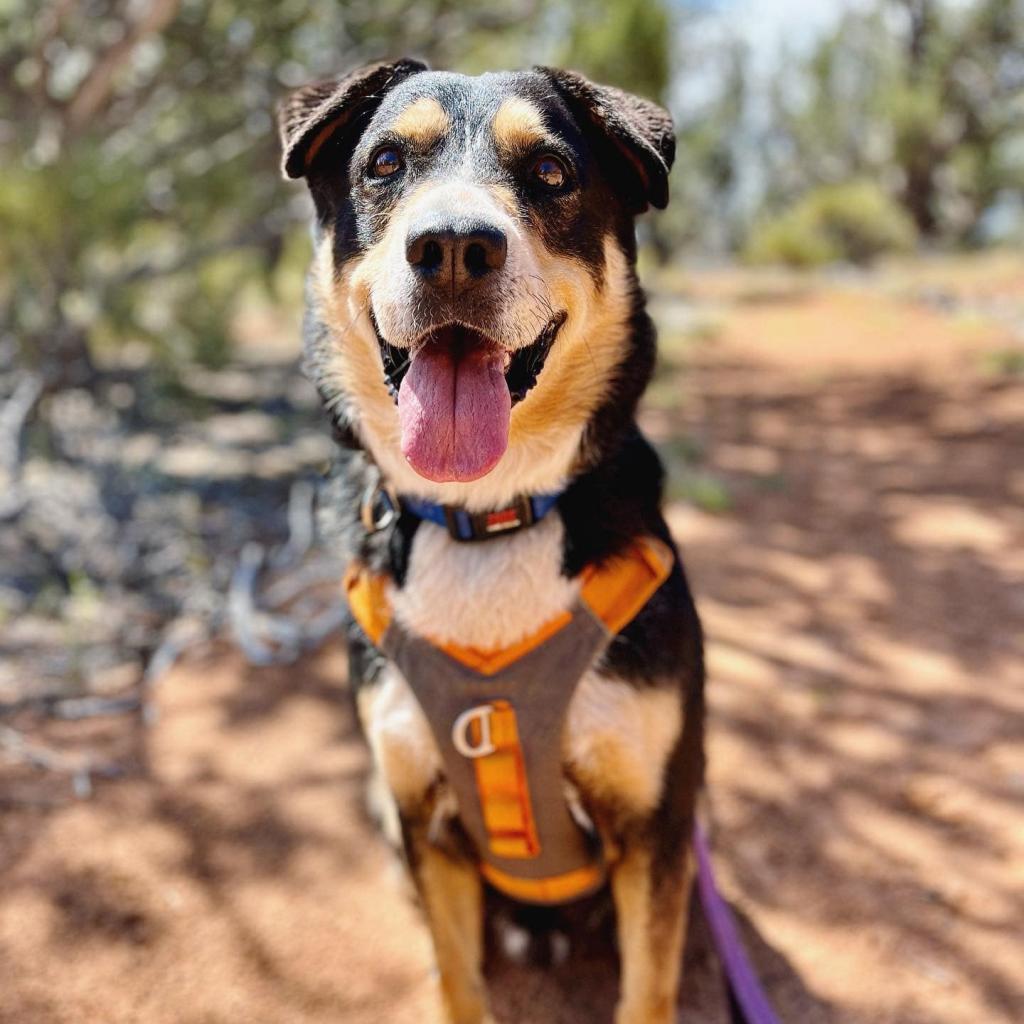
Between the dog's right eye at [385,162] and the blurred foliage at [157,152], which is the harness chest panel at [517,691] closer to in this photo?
the dog's right eye at [385,162]

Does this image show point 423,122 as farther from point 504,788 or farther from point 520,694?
point 504,788

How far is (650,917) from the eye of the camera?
1871 millimetres

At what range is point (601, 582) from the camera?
5.95 ft

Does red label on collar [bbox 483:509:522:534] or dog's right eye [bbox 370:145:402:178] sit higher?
dog's right eye [bbox 370:145:402:178]

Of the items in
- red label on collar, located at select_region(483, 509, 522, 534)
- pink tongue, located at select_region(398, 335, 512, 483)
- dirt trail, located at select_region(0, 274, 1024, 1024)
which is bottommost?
dirt trail, located at select_region(0, 274, 1024, 1024)

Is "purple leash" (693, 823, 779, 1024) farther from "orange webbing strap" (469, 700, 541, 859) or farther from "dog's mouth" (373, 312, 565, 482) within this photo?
"dog's mouth" (373, 312, 565, 482)

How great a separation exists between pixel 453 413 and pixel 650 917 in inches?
42.8

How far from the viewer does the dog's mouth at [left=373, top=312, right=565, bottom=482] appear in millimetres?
1696

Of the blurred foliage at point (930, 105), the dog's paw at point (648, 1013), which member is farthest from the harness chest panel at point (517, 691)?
the blurred foliage at point (930, 105)

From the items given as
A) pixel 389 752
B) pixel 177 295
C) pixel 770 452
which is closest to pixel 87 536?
pixel 177 295

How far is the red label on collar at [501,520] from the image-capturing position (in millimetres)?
1868

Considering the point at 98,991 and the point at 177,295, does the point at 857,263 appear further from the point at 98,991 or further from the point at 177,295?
the point at 98,991

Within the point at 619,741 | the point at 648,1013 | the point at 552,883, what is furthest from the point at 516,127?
the point at 648,1013

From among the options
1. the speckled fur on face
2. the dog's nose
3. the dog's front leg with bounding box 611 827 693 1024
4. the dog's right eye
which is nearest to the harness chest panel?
the dog's front leg with bounding box 611 827 693 1024
